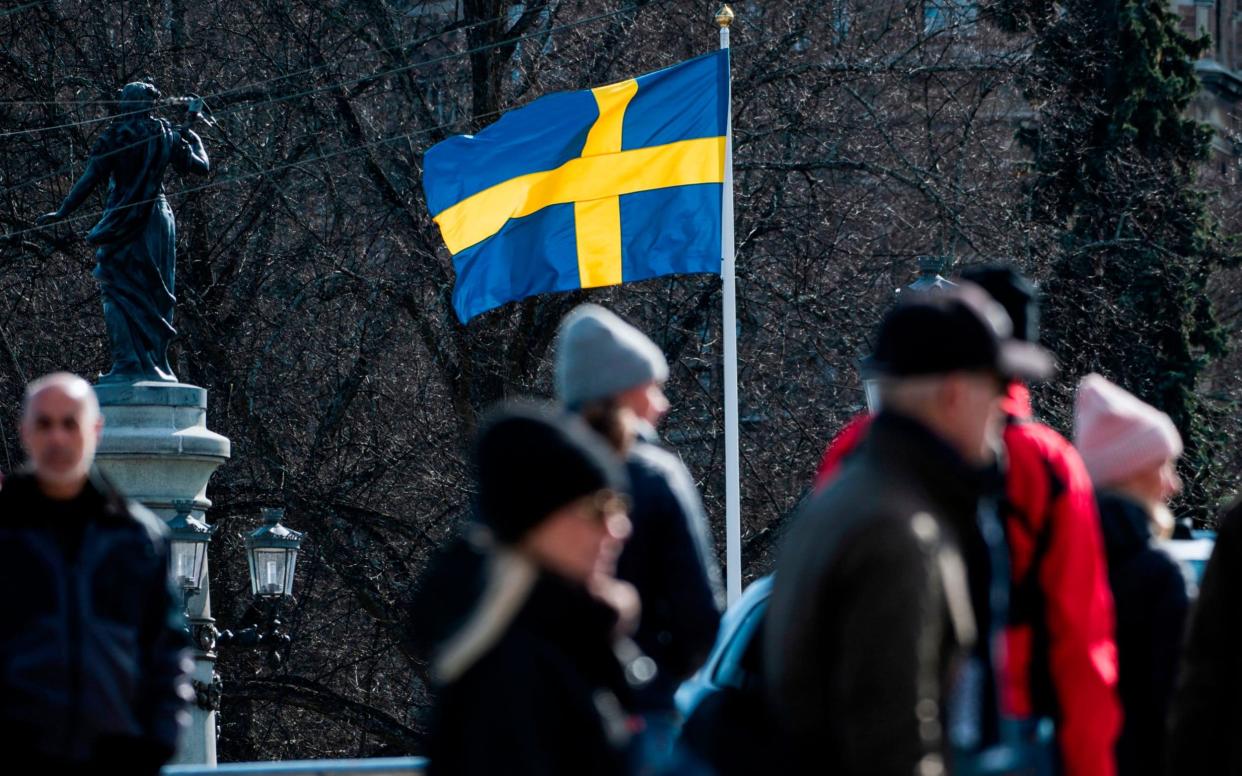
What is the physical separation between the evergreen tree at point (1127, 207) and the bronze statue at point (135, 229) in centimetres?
922

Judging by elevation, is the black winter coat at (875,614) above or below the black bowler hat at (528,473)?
below

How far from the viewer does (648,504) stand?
219 inches

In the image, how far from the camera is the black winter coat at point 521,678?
348 cm

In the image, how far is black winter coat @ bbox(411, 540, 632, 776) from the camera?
137 inches

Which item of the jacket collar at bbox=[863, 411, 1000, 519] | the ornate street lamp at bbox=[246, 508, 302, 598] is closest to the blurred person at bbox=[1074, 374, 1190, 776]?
the jacket collar at bbox=[863, 411, 1000, 519]

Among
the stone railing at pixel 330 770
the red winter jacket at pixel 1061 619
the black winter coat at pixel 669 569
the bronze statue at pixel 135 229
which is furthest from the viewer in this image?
the bronze statue at pixel 135 229

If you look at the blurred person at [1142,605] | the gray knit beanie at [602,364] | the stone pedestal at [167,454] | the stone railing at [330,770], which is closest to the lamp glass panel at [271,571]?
the stone pedestal at [167,454]

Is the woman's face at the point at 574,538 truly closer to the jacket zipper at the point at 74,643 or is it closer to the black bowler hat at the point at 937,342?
the black bowler hat at the point at 937,342

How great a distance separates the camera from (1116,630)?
5.47 metres

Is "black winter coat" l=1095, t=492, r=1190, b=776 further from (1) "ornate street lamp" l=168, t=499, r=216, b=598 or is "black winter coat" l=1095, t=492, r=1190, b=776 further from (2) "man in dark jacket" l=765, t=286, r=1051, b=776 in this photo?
(1) "ornate street lamp" l=168, t=499, r=216, b=598

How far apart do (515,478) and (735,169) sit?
18.1 m

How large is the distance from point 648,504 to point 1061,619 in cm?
121

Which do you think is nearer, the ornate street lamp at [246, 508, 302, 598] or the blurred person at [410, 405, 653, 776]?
the blurred person at [410, 405, 653, 776]

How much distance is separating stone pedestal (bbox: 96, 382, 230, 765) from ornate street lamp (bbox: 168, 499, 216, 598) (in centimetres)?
11
